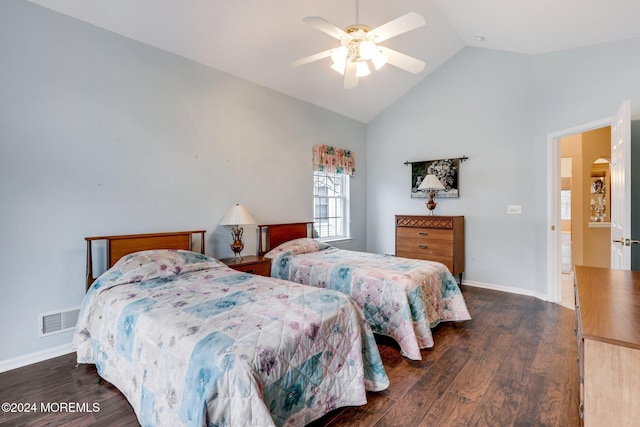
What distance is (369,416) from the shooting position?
1.76 metres

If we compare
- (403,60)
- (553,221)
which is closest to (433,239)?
(553,221)

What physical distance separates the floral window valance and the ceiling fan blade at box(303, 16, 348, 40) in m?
2.50

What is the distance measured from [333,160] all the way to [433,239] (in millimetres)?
1943

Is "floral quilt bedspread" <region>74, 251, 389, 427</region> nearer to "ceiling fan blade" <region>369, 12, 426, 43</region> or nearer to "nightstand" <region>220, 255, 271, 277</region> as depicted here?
"nightstand" <region>220, 255, 271, 277</region>

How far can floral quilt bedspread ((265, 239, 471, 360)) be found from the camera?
2547 mm

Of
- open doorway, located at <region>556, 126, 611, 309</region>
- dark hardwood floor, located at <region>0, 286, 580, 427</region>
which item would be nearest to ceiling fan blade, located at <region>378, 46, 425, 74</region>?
dark hardwood floor, located at <region>0, 286, 580, 427</region>

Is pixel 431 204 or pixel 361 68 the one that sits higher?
pixel 361 68

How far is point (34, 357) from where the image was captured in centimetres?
238

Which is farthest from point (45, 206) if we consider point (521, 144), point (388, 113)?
point (521, 144)

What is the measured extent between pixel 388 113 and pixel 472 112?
4.57 feet

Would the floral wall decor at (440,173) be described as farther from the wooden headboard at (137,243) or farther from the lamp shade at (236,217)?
the wooden headboard at (137,243)

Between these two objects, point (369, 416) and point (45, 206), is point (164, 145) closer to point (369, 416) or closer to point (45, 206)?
point (45, 206)

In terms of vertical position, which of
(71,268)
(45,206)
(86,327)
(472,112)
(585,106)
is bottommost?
(86,327)

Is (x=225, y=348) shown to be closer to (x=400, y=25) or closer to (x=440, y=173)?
(x=400, y=25)
